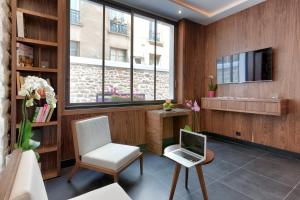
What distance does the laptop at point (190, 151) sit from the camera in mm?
1629

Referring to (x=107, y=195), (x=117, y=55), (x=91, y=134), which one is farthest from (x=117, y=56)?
(x=107, y=195)

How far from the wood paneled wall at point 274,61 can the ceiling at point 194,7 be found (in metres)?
0.25

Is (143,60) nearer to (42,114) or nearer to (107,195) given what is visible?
(42,114)

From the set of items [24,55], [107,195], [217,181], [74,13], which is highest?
[74,13]

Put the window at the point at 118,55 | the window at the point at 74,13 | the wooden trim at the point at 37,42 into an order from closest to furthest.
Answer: the wooden trim at the point at 37,42 < the window at the point at 74,13 < the window at the point at 118,55

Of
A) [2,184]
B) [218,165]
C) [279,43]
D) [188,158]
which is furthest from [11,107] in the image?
[279,43]

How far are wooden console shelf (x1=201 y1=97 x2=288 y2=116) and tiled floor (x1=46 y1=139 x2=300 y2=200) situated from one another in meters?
0.86

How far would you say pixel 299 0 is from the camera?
291cm

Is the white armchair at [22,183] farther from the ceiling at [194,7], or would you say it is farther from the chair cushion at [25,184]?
the ceiling at [194,7]

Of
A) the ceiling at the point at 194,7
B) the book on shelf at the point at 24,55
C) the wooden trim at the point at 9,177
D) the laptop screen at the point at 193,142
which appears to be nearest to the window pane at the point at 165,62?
the ceiling at the point at 194,7

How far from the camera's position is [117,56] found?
3.46 metres

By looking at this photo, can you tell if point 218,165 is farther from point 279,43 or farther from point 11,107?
point 11,107

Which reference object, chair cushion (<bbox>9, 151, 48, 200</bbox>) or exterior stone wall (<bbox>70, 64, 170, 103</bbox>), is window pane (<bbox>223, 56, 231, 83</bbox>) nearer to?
exterior stone wall (<bbox>70, 64, 170, 103</bbox>)

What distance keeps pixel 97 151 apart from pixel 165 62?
281cm
